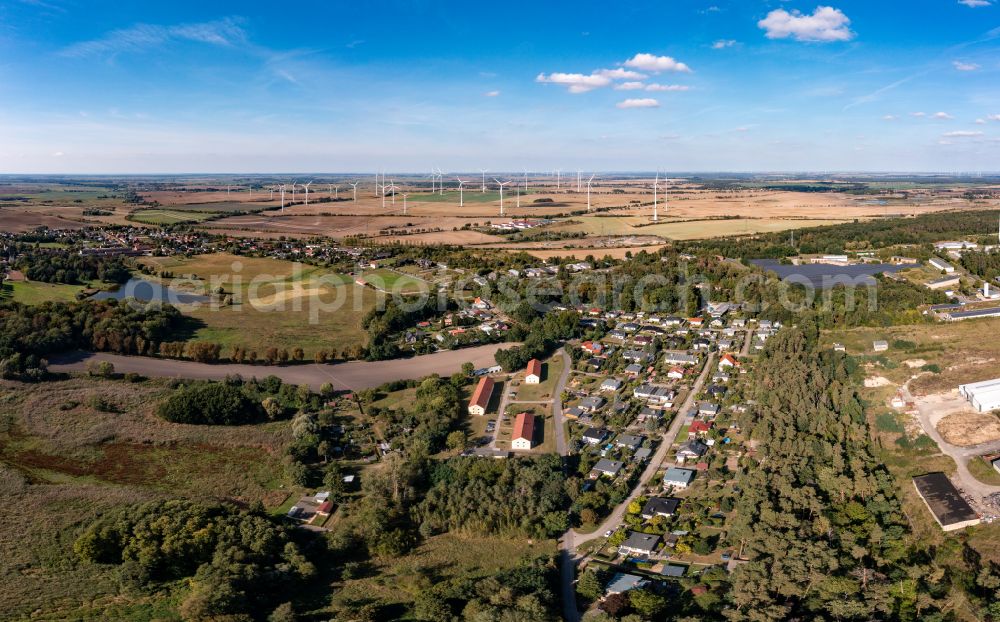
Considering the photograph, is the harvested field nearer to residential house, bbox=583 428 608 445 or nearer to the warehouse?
residential house, bbox=583 428 608 445

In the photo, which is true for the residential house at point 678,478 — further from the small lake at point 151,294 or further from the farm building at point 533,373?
the small lake at point 151,294

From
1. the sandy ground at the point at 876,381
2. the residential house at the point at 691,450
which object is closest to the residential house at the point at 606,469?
the residential house at the point at 691,450

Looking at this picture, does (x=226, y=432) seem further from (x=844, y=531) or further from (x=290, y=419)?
(x=844, y=531)

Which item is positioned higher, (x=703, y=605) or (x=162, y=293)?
(x=162, y=293)

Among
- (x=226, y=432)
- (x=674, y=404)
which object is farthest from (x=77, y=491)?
(x=674, y=404)

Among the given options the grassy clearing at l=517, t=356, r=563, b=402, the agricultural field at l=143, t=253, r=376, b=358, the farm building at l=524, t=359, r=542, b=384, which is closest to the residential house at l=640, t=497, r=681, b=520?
the grassy clearing at l=517, t=356, r=563, b=402
